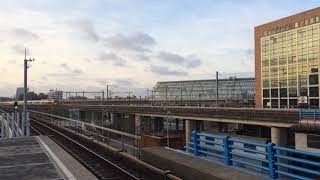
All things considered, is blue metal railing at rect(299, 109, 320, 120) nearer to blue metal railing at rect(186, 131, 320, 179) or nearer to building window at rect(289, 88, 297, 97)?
blue metal railing at rect(186, 131, 320, 179)

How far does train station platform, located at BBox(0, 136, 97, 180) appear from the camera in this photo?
582 inches

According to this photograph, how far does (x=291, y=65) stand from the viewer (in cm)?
8475

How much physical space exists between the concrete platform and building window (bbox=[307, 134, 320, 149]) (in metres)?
29.2

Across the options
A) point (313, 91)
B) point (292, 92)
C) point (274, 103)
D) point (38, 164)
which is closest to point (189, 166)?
point (38, 164)

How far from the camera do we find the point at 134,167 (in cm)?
1694

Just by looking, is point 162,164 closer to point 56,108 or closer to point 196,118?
point 196,118

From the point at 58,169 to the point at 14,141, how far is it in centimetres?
1294

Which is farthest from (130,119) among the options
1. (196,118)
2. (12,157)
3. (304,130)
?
(12,157)

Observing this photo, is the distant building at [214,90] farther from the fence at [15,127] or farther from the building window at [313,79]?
the fence at [15,127]

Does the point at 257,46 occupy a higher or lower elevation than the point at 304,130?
higher

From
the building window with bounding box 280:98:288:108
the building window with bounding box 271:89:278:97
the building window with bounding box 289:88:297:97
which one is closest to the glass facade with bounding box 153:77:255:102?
the building window with bounding box 271:89:278:97

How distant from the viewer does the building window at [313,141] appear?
41.4 meters

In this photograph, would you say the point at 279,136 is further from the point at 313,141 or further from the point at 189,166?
the point at 189,166

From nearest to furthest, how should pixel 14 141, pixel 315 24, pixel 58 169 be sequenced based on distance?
pixel 58 169
pixel 14 141
pixel 315 24
